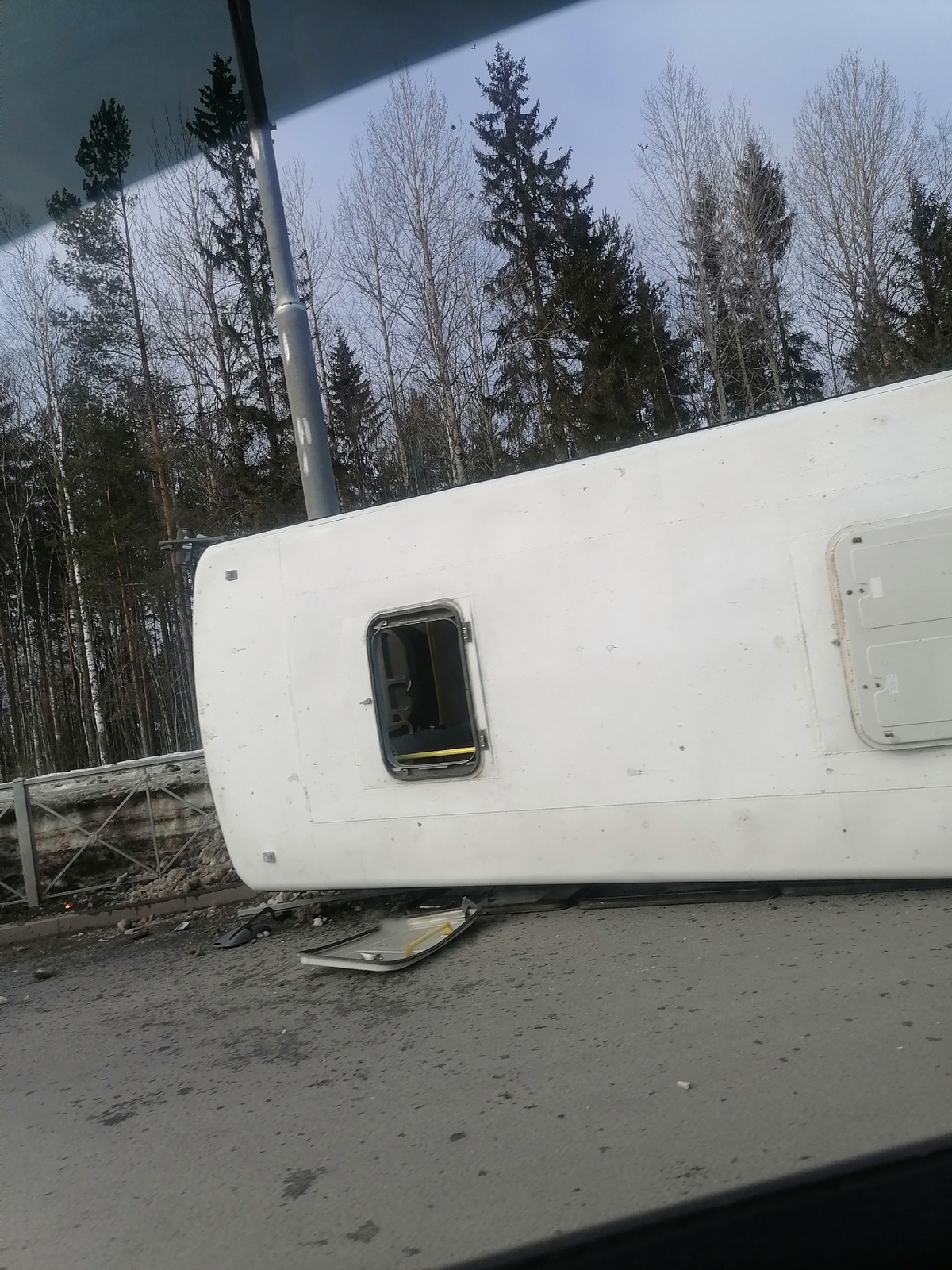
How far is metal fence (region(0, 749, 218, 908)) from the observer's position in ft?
25.7

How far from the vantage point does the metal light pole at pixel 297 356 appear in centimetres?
730

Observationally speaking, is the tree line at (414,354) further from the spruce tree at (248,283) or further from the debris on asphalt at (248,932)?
the debris on asphalt at (248,932)

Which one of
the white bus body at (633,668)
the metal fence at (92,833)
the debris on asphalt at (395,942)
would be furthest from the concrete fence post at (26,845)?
the debris on asphalt at (395,942)

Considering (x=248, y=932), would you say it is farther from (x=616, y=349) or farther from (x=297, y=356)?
(x=616, y=349)

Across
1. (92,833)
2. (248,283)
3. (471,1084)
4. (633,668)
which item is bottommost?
(471,1084)

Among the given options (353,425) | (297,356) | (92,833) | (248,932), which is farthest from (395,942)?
(353,425)

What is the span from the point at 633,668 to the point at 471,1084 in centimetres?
221

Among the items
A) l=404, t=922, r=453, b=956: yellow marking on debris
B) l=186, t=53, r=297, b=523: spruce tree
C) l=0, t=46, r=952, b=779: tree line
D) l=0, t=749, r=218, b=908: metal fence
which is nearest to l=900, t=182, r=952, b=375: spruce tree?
l=0, t=46, r=952, b=779: tree line

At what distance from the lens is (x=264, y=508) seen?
19641 millimetres

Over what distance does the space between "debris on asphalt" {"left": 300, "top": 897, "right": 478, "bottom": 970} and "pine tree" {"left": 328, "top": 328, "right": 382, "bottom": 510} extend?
57.0 ft

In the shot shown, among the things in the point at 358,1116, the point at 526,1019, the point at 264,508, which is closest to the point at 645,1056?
the point at 526,1019

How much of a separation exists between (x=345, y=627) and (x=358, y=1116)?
9.34 feet

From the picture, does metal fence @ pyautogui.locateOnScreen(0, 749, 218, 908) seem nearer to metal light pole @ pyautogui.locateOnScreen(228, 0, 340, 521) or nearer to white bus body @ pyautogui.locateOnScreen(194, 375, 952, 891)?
white bus body @ pyautogui.locateOnScreen(194, 375, 952, 891)

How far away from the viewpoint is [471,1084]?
148 inches
